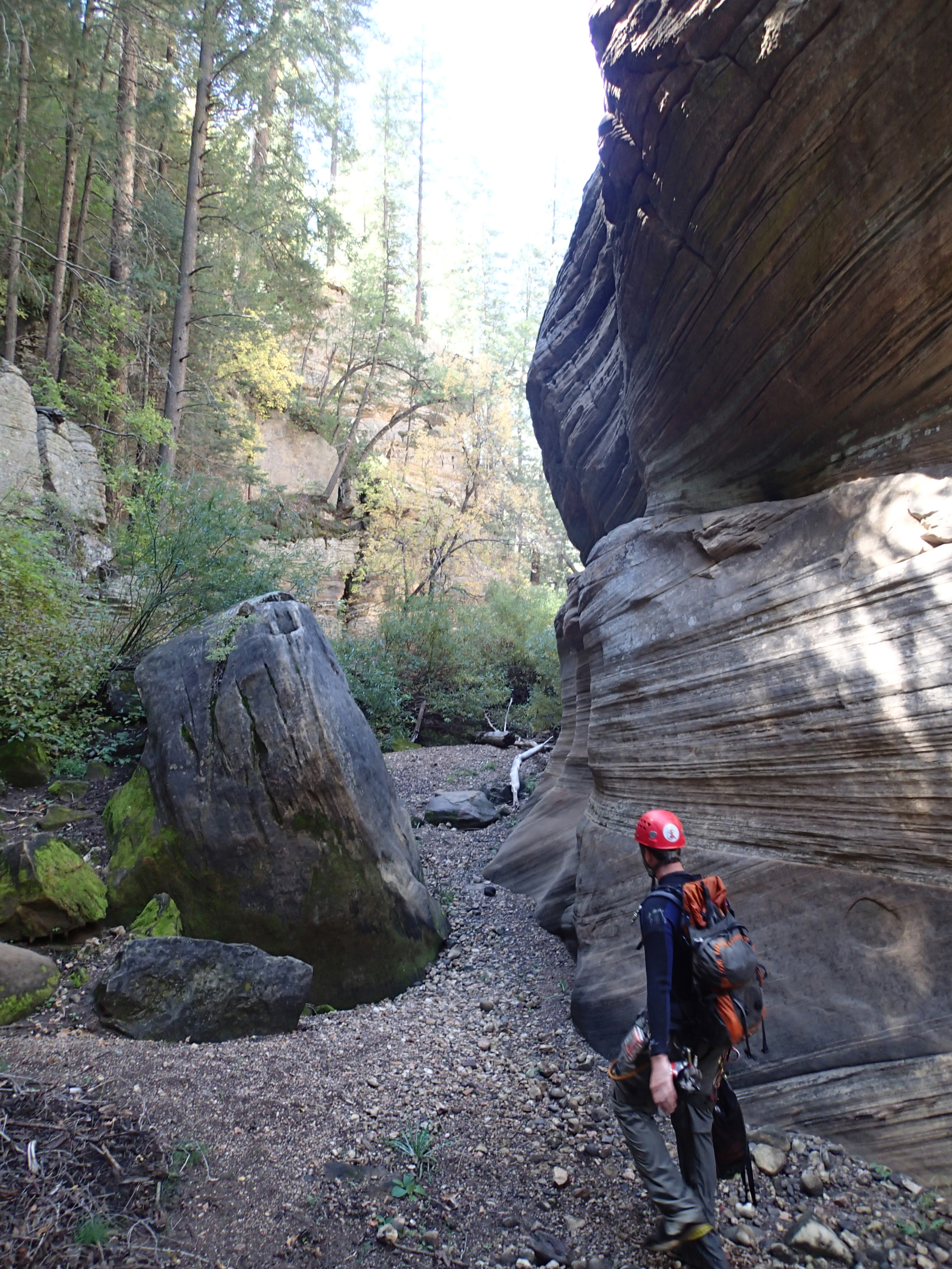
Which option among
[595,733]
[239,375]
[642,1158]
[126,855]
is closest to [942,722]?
[642,1158]

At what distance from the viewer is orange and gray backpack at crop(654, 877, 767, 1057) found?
99.4 inches

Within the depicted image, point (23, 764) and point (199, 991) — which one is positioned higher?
point (23, 764)

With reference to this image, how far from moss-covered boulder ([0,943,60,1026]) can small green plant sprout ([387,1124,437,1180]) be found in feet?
8.33

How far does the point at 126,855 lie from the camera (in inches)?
206

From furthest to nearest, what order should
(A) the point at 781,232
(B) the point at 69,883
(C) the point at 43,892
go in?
(B) the point at 69,883
(C) the point at 43,892
(A) the point at 781,232

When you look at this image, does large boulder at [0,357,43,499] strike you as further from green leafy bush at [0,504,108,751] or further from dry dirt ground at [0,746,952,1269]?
dry dirt ground at [0,746,952,1269]

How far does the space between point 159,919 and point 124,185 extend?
15047 millimetres

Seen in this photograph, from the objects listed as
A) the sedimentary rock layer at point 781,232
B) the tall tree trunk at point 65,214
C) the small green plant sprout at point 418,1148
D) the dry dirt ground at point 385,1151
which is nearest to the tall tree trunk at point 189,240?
the tall tree trunk at point 65,214

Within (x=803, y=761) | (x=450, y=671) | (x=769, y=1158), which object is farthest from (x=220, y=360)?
(x=769, y=1158)

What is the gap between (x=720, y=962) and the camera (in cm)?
253

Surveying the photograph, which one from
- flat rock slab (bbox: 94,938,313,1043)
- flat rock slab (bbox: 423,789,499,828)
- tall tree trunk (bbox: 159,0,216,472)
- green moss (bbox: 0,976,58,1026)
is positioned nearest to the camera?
green moss (bbox: 0,976,58,1026)

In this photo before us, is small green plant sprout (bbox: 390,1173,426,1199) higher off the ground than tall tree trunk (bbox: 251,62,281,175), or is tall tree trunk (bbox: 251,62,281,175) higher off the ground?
tall tree trunk (bbox: 251,62,281,175)

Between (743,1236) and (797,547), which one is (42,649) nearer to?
(797,547)

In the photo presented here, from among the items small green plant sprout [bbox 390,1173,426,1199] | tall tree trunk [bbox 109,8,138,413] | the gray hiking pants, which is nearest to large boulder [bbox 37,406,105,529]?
tall tree trunk [bbox 109,8,138,413]
